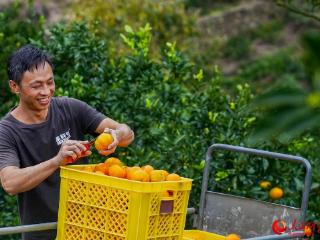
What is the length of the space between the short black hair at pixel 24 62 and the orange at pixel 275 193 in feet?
5.88

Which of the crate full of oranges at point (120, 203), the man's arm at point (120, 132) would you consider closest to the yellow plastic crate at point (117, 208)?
the crate full of oranges at point (120, 203)

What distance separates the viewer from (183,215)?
272cm

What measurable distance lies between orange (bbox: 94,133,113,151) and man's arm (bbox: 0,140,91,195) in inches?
2.7

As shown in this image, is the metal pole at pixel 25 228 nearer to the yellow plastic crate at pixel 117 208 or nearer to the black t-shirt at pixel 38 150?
the yellow plastic crate at pixel 117 208

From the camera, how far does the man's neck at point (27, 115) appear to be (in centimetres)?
305

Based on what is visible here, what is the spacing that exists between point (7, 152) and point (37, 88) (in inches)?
11.4

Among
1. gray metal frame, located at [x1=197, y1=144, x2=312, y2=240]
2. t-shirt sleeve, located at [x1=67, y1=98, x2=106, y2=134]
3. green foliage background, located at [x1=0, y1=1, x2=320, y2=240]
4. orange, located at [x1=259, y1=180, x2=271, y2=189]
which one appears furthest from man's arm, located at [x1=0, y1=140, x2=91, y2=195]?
orange, located at [x1=259, y1=180, x2=271, y2=189]

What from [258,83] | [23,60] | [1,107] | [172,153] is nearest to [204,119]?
[172,153]

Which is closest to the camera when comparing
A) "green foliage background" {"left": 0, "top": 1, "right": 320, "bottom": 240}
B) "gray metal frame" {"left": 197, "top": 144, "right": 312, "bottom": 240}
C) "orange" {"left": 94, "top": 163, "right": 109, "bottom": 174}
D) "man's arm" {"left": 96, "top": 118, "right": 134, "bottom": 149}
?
"orange" {"left": 94, "top": 163, "right": 109, "bottom": 174}

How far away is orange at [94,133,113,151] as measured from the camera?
2715mm

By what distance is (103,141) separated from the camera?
272cm

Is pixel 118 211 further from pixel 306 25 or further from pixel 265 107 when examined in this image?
pixel 306 25

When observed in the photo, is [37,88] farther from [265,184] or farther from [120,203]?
[265,184]

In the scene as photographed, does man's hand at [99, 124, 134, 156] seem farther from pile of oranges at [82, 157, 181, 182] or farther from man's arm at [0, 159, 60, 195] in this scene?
man's arm at [0, 159, 60, 195]
